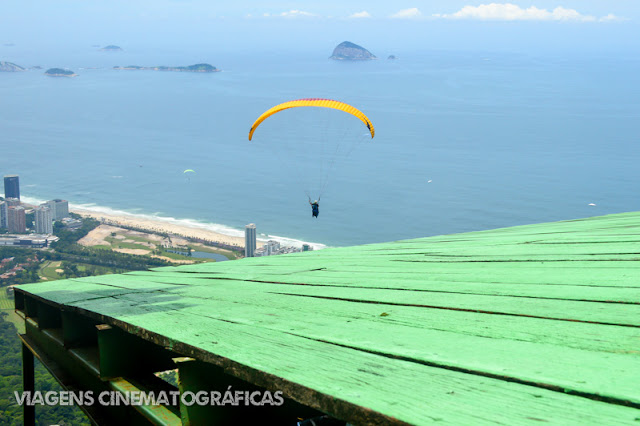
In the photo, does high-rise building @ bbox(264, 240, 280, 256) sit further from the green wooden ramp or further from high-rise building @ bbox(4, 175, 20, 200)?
the green wooden ramp

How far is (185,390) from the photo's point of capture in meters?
1.74

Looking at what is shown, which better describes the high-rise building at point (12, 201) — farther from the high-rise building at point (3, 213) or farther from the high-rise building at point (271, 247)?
the high-rise building at point (271, 247)

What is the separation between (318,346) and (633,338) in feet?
2.64

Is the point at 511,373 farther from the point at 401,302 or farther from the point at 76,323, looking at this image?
the point at 76,323

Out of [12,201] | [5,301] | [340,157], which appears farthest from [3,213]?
[340,157]

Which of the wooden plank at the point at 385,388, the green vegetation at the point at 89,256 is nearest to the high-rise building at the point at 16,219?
the green vegetation at the point at 89,256

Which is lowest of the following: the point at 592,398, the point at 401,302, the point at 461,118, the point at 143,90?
the point at 401,302

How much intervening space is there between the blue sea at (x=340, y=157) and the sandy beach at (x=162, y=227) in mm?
1691

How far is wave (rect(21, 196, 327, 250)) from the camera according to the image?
53.0 metres

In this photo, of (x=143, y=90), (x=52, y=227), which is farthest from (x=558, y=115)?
(x=143, y=90)

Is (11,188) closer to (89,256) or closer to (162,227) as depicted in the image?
(162,227)

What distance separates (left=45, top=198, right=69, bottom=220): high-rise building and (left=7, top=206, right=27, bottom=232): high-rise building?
290 centimetres

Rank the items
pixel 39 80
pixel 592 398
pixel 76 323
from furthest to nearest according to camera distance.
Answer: pixel 39 80
pixel 76 323
pixel 592 398

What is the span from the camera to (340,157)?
274 feet
